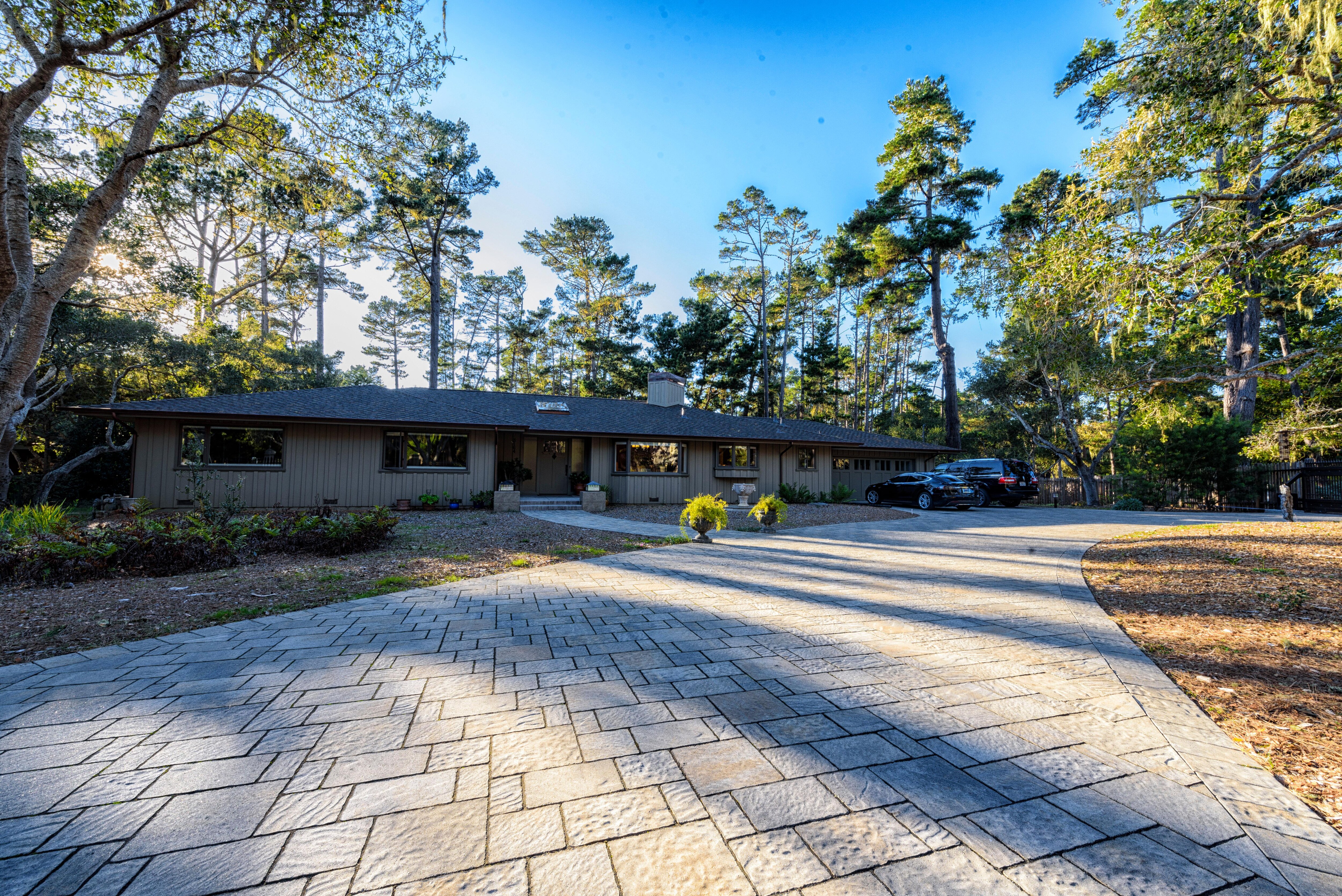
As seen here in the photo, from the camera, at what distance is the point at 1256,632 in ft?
11.8

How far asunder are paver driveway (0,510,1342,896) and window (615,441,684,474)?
38.1 feet

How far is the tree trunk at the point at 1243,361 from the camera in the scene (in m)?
16.2

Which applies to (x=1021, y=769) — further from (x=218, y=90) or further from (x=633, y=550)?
(x=218, y=90)

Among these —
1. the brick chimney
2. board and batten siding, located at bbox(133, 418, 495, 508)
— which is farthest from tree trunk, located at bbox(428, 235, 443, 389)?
the brick chimney

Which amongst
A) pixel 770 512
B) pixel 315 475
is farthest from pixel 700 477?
pixel 315 475

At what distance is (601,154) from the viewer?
413 inches

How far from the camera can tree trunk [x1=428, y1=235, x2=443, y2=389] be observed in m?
21.9

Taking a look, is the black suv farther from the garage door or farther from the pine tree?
the pine tree

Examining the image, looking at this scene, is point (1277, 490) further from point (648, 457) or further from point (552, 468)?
point (552, 468)

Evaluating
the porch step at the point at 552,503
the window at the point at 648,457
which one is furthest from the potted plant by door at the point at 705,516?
the window at the point at 648,457

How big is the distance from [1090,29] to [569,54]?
832 cm

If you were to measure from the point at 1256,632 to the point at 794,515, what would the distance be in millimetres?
9268

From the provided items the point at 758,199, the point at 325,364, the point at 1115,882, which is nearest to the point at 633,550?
the point at 1115,882

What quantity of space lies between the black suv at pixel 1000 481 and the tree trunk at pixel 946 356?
4777mm
